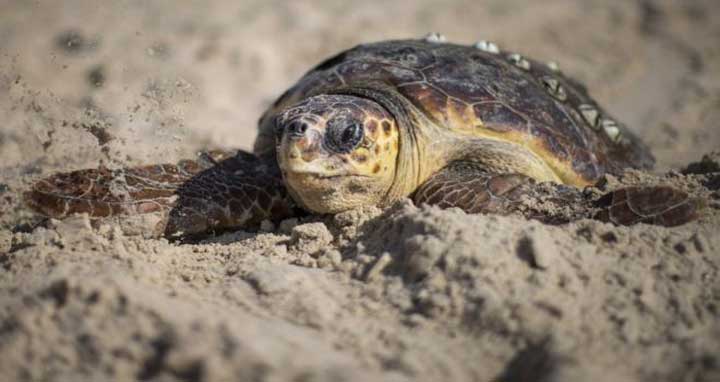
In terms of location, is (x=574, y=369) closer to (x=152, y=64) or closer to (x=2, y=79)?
(x=2, y=79)

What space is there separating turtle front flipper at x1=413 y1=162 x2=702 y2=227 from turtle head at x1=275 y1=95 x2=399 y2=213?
25cm

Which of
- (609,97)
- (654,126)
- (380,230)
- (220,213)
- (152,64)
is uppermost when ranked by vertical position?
(609,97)

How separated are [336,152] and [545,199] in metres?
0.86

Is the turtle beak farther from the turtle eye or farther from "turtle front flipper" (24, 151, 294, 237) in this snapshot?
"turtle front flipper" (24, 151, 294, 237)

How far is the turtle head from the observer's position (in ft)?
7.77

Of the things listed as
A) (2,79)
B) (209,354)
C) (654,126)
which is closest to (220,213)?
(209,354)

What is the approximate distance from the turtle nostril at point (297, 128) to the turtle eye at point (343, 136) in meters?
0.11

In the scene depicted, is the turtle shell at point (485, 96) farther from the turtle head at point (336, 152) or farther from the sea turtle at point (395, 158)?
the turtle head at point (336, 152)

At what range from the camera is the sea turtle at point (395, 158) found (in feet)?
7.88

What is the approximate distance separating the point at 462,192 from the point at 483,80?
29.4 inches

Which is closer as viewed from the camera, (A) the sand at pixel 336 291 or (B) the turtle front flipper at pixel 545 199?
(A) the sand at pixel 336 291

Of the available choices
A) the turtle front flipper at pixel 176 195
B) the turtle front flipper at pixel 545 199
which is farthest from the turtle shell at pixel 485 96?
the turtle front flipper at pixel 176 195

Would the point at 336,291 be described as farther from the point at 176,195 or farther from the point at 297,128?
the point at 176,195

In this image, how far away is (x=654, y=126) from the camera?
516 cm
